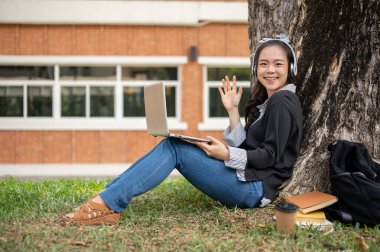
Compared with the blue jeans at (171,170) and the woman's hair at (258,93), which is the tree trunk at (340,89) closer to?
the woman's hair at (258,93)

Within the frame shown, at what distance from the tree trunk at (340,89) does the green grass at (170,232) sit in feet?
1.70

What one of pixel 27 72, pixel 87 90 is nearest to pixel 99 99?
pixel 87 90

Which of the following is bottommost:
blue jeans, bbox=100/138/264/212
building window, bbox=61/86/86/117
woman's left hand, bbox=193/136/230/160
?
blue jeans, bbox=100/138/264/212

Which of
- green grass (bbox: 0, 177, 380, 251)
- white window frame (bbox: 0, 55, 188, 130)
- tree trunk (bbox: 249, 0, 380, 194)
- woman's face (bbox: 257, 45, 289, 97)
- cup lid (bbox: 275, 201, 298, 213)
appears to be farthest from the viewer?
white window frame (bbox: 0, 55, 188, 130)

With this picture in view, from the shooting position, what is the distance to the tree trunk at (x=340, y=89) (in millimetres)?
4020

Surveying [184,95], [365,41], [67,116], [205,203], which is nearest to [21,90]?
[67,116]

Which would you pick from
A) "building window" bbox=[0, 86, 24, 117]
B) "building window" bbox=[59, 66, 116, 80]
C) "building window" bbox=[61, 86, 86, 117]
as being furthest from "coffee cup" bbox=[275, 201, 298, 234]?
"building window" bbox=[0, 86, 24, 117]

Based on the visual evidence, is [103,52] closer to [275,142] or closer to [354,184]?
[275,142]

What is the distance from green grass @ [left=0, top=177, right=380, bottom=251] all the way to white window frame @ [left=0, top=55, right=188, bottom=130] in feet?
24.2

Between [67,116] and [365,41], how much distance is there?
898cm

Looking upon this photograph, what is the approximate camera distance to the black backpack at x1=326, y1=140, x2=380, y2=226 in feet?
11.4

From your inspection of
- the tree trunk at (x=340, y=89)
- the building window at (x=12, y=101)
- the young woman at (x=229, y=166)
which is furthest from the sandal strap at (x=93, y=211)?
the building window at (x=12, y=101)

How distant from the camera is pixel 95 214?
11.8 ft

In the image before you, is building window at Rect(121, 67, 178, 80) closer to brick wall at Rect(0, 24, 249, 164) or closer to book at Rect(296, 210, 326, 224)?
brick wall at Rect(0, 24, 249, 164)
